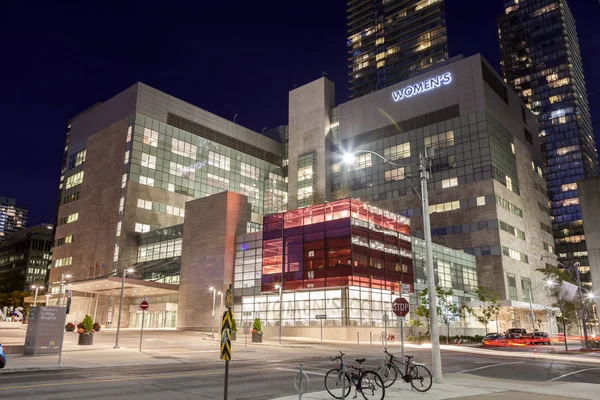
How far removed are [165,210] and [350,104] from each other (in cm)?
4916

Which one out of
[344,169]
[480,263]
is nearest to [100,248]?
[344,169]

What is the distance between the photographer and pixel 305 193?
11412 centimetres

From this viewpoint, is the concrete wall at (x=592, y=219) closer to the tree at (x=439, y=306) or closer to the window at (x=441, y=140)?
the tree at (x=439, y=306)

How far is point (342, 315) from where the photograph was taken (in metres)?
59.1

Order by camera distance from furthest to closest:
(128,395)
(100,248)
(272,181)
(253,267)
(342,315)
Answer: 1. (272,181)
2. (100,248)
3. (253,267)
4. (342,315)
5. (128,395)

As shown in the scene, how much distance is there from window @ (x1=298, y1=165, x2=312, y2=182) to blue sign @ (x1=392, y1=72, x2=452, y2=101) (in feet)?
84.9

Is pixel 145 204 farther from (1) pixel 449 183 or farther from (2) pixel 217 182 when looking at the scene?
(1) pixel 449 183

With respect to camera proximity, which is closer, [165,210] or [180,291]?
[180,291]

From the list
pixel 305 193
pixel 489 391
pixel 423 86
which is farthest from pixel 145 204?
pixel 489 391

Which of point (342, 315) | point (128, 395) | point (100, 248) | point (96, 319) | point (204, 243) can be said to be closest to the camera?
point (128, 395)

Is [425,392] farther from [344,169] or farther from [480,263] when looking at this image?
[344,169]

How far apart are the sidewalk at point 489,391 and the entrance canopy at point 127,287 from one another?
58119 millimetres

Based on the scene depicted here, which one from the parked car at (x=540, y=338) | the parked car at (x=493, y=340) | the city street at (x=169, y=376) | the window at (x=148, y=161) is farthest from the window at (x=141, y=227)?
the parked car at (x=540, y=338)

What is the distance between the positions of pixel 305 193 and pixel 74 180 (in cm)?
5500
